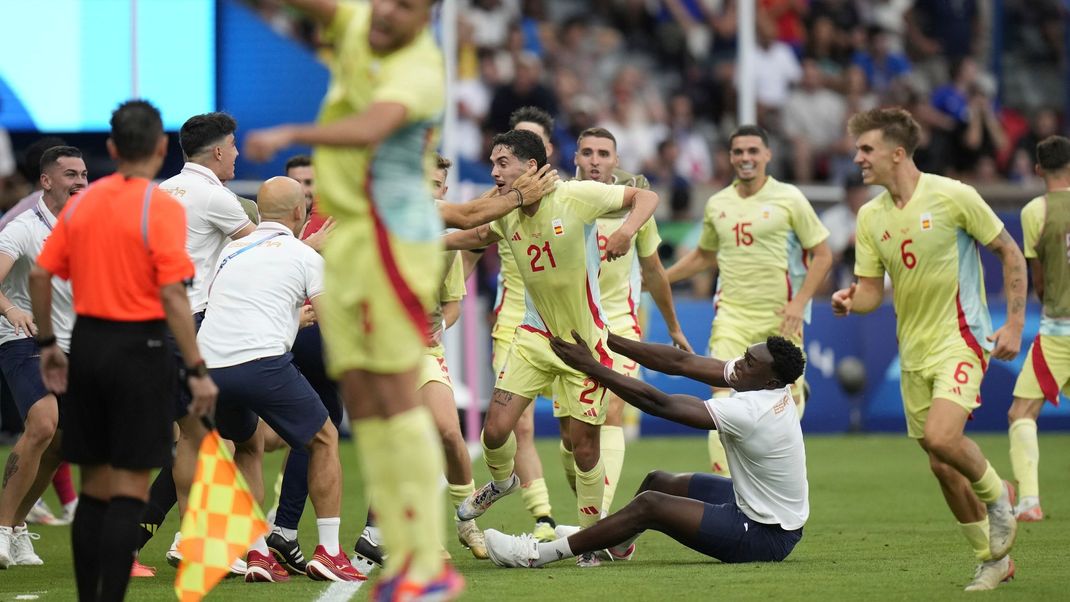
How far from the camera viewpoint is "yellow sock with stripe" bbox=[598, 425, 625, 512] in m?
9.66

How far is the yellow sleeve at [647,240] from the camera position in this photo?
10.2 m

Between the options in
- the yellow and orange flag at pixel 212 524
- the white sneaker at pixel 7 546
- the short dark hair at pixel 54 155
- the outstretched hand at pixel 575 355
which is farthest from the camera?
the short dark hair at pixel 54 155

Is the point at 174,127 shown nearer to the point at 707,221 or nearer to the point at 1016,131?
the point at 707,221

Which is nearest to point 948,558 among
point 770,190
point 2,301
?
point 770,190

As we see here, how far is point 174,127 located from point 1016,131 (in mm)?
13554

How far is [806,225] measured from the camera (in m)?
11.1

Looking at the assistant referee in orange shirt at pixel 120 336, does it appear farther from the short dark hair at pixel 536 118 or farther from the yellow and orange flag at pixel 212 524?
the short dark hair at pixel 536 118

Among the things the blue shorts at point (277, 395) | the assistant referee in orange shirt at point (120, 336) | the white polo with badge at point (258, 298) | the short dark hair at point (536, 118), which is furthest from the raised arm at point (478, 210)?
the short dark hair at point (536, 118)

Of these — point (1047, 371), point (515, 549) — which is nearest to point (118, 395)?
point (515, 549)

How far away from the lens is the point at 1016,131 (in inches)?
880

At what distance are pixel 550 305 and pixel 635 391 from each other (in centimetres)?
139

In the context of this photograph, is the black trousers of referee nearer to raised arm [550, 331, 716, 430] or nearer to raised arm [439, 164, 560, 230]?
raised arm [439, 164, 560, 230]

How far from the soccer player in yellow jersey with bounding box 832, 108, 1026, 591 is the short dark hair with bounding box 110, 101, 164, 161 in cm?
403

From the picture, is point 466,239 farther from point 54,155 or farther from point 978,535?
point 978,535
